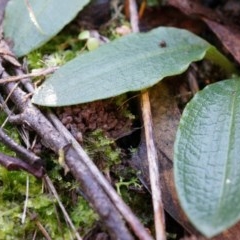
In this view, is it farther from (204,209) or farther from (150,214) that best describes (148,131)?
(204,209)

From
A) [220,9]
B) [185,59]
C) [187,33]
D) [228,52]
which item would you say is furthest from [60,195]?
[220,9]

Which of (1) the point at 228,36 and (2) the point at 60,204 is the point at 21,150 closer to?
(2) the point at 60,204

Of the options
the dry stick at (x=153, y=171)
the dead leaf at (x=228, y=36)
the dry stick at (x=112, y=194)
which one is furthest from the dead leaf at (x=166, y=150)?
the dead leaf at (x=228, y=36)

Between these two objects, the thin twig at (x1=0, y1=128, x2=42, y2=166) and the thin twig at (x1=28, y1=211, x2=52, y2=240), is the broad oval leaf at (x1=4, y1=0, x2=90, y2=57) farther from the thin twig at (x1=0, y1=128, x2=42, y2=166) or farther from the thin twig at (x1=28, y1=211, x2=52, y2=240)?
the thin twig at (x1=28, y1=211, x2=52, y2=240)

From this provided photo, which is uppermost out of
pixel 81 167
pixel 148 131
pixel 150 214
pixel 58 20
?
pixel 58 20

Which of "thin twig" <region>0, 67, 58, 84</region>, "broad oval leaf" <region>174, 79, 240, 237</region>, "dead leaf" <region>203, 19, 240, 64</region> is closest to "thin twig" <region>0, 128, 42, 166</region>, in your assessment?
"thin twig" <region>0, 67, 58, 84</region>

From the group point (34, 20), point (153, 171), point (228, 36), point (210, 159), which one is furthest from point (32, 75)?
point (228, 36)
